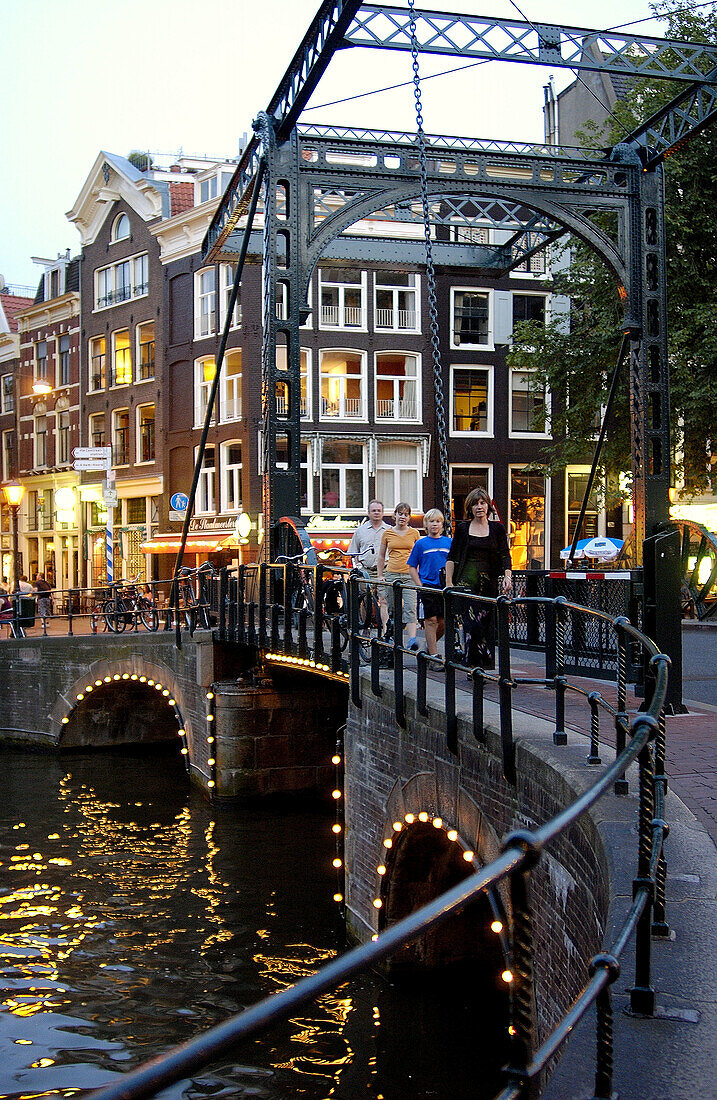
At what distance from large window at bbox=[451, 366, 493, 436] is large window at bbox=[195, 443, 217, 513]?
7686 mm

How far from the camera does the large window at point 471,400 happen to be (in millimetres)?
32188

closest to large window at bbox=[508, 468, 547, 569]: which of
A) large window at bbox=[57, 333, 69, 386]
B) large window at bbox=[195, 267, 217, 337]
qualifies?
large window at bbox=[195, 267, 217, 337]

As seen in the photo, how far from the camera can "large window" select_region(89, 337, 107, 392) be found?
38.9 meters

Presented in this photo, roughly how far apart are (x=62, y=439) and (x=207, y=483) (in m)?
10.5

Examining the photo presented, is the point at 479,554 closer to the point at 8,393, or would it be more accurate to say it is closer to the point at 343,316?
the point at 343,316

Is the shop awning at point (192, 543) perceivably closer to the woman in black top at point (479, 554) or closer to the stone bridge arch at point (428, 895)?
the stone bridge arch at point (428, 895)

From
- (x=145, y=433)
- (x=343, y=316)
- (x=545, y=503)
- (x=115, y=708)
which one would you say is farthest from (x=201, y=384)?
(x=115, y=708)

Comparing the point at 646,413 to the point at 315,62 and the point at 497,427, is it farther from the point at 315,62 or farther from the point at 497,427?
the point at 497,427

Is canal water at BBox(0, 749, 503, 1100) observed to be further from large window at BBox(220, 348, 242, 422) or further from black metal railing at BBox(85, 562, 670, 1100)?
large window at BBox(220, 348, 242, 422)

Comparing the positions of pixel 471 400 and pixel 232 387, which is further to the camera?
pixel 232 387

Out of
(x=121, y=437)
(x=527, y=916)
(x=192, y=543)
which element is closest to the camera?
(x=527, y=916)

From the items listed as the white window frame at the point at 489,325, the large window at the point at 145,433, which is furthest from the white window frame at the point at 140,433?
the white window frame at the point at 489,325

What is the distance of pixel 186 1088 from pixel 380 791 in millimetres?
2808

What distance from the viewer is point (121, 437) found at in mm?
38000
